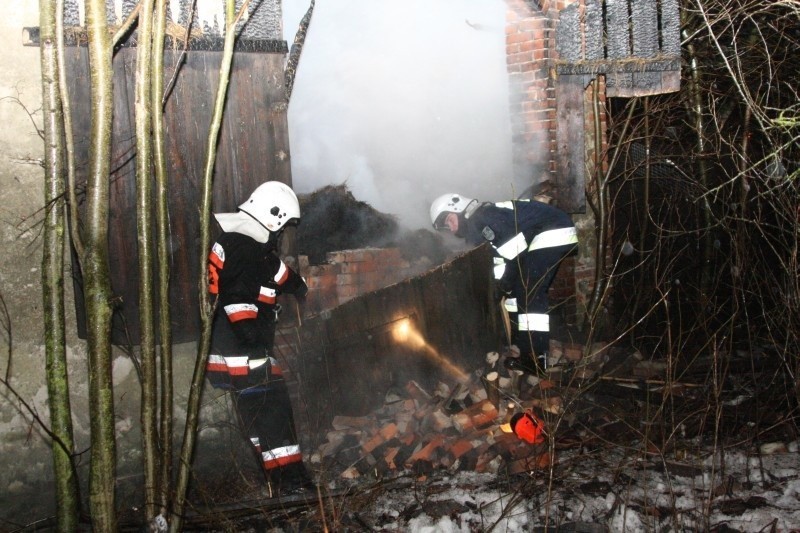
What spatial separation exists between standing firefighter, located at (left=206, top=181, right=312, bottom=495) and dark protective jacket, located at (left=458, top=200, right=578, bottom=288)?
6.37 feet

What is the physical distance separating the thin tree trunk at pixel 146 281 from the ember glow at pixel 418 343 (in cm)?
234

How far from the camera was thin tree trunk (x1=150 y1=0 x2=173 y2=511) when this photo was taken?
3.68m

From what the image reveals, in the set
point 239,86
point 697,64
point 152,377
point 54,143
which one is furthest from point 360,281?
point 697,64

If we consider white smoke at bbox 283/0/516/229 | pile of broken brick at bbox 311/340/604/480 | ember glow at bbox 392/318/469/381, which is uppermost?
white smoke at bbox 283/0/516/229

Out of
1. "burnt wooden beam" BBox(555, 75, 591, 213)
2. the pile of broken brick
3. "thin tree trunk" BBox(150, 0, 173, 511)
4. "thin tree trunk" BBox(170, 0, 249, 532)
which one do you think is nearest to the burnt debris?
the pile of broken brick

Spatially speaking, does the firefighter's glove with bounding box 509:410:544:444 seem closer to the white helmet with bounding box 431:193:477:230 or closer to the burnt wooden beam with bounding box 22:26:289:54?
the white helmet with bounding box 431:193:477:230

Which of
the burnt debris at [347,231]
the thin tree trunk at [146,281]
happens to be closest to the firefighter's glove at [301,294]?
the burnt debris at [347,231]

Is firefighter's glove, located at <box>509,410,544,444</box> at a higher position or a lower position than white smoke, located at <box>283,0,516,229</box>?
lower

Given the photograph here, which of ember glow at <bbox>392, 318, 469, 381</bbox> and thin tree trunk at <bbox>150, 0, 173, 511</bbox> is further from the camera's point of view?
ember glow at <bbox>392, 318, 469, 381</bbox>

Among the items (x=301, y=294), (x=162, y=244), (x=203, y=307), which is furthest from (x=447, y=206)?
(x=162, y=244)

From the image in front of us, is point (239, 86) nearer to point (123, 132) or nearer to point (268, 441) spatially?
point (123, 132)

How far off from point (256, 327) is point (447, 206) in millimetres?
2339

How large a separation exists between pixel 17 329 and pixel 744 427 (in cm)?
527

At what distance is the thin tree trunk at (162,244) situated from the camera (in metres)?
3.68
